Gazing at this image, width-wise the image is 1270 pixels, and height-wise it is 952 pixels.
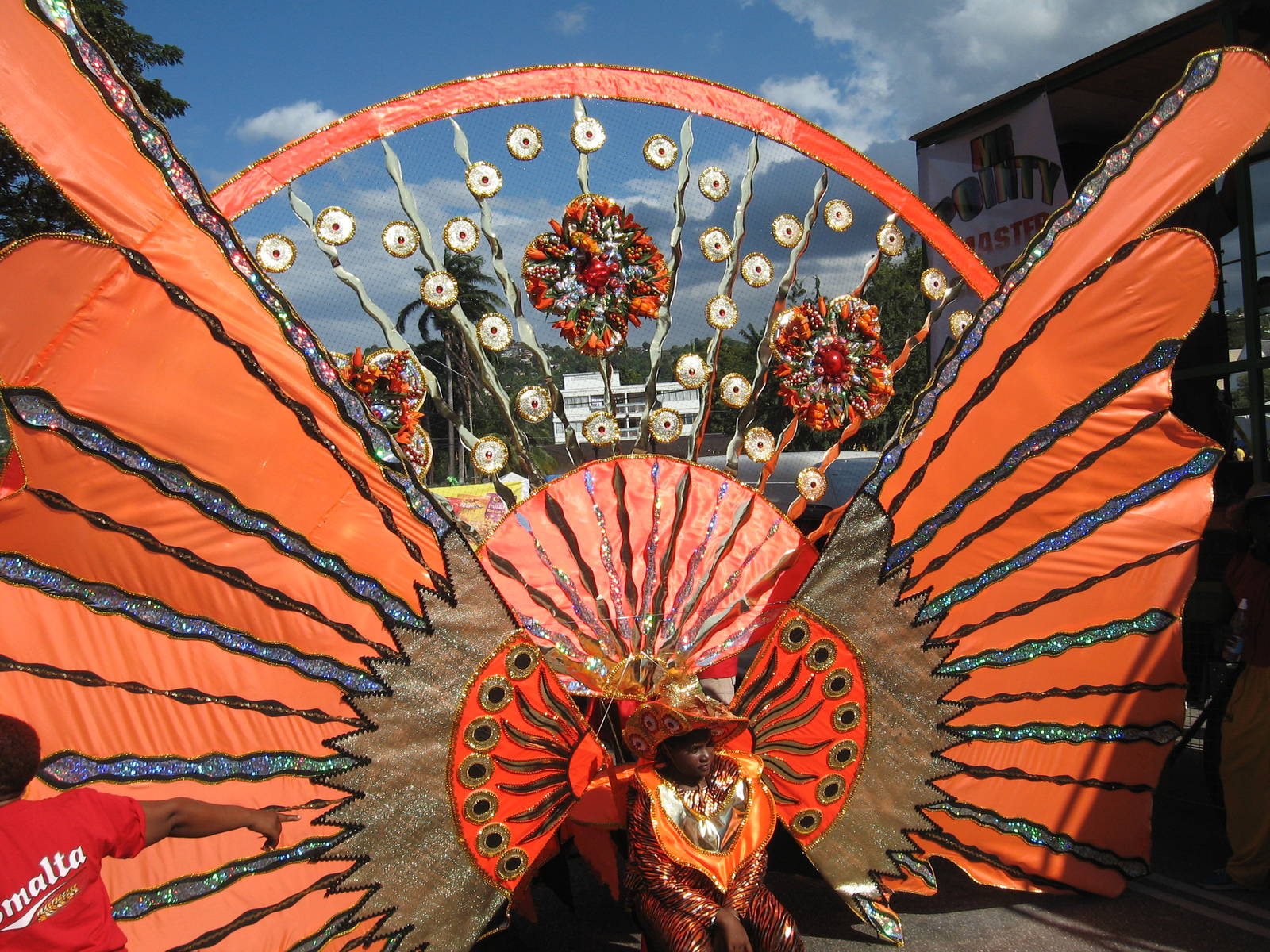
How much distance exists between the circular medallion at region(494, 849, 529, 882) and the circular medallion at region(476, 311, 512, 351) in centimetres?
174

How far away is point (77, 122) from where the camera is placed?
2.34 m

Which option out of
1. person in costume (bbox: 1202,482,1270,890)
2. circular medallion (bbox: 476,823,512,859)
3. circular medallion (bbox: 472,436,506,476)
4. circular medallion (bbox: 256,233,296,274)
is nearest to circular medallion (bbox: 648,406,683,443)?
circular medallion (bbox: 472,436,506,476)

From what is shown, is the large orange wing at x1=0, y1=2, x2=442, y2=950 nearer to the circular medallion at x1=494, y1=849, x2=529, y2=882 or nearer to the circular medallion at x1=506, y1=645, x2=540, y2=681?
the circular medallion at x1=506, y1=645, x2=540, y2=681

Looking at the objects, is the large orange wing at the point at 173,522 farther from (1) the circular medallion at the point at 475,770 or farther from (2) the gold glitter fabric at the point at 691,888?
(2) the gold glitter fabric at the point at 691,888

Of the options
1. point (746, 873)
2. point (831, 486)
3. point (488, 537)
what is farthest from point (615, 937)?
point (831, 486)

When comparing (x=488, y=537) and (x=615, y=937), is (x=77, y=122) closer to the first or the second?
(x=488, y=537)

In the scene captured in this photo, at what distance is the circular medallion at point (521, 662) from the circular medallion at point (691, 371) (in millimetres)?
1295

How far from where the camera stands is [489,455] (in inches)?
138

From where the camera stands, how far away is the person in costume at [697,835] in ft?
9.39

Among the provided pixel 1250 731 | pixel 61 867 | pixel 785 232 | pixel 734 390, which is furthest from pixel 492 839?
pixel 1250 731

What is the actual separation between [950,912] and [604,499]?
2.17 m

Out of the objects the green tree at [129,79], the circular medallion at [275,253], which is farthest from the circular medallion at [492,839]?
the green tree at [129,79]

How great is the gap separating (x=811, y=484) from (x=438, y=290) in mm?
1658

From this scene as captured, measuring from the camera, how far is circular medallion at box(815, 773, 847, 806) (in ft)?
11.1
